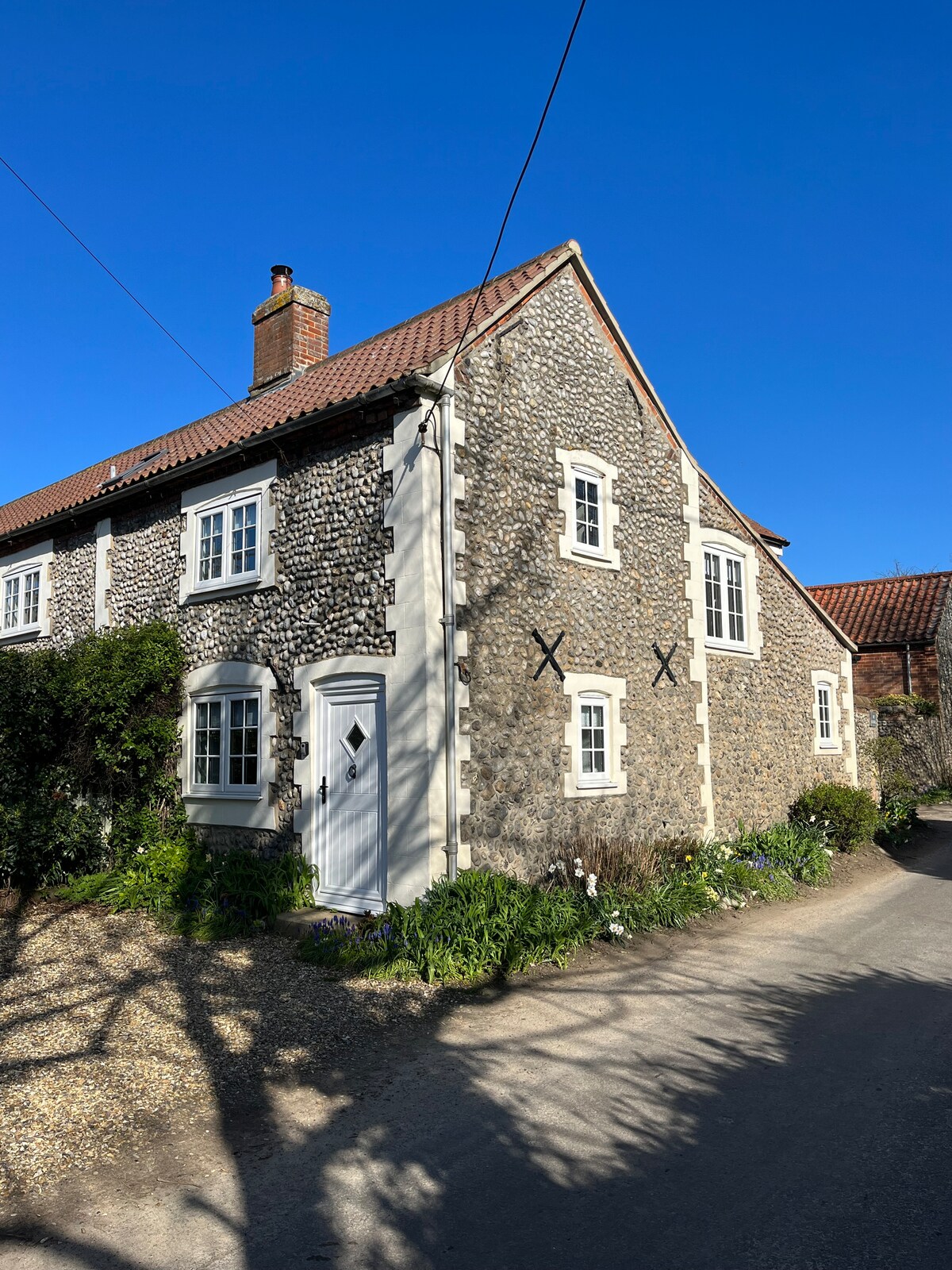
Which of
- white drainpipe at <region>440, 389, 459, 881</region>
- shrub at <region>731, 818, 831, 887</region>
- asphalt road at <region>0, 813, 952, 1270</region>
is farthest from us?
shrub at <region>731, 818, 831, 887</region>

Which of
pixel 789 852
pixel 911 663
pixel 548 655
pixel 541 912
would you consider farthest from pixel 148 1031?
pixel 911 663

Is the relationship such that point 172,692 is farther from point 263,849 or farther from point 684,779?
point 684,779

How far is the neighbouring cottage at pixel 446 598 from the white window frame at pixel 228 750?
0.04 m

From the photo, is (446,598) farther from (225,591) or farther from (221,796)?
(221,796)

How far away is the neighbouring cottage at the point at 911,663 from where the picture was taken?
2397 centimetres

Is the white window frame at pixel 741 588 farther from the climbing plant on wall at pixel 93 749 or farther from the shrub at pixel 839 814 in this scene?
the climbing plant on wall at pixel 93 749

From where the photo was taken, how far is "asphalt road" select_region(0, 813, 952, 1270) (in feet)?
13.0

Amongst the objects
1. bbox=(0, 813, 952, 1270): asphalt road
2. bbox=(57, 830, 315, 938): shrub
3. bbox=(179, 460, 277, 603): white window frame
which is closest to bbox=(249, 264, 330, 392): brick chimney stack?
bbox=(179, 460, 277, 603): white window frame

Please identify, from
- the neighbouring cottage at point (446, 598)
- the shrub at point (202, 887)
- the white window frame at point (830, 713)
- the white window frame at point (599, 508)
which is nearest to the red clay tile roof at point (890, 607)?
the white window frame at point (830, 713)

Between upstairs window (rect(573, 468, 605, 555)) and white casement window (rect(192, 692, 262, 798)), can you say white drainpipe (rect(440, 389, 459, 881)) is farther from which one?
white casement window (rect(192, 692, 262, 798))

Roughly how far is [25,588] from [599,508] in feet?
33.7

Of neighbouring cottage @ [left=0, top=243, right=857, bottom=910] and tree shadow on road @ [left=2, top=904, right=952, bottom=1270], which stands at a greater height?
neighbouring cottage @ [left=0, top=243, right=857, bottom=910]

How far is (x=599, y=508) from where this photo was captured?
12.4 metres

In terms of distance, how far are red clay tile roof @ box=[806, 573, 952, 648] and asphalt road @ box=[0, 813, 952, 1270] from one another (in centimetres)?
1898
